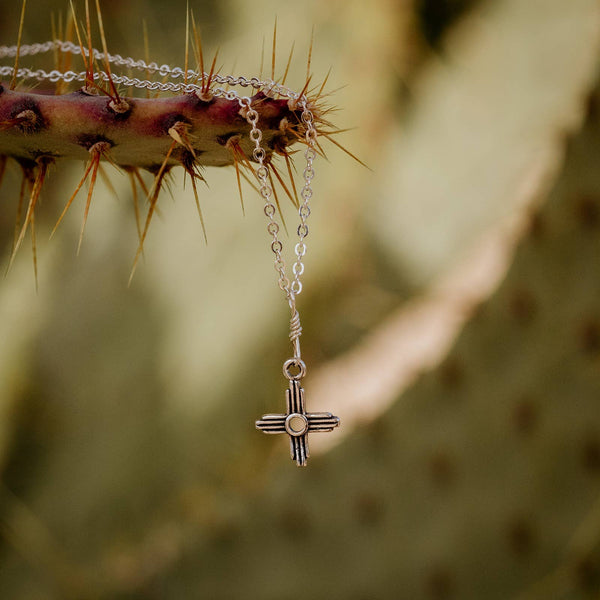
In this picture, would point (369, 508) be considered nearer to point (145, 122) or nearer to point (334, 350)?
point (334, 350)

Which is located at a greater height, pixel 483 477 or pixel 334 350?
pixel 334 350

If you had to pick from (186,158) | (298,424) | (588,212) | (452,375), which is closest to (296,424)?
(298,424)

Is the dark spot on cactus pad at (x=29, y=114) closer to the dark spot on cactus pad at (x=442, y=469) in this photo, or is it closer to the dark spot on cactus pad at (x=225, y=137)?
the dark spot on cactus pad at (x=225, y=137)

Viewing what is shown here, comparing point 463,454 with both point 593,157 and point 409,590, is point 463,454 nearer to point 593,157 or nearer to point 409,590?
point 409,590

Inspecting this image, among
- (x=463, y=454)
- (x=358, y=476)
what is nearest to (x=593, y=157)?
(x=463, y=454)

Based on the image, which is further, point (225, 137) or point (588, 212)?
point (588, 212)

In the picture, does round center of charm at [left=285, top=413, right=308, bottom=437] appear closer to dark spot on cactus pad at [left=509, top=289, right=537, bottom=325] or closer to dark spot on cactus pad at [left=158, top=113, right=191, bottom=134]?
dark spot on cactus pad at [left=158, top=113, right=191, bottom=134]

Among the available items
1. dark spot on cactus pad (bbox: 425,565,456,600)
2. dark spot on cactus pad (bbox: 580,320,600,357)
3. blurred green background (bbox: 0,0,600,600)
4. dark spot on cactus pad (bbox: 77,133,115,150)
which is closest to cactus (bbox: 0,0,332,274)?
dark spot on cactus pad (bbox: 77,133,115,150)
